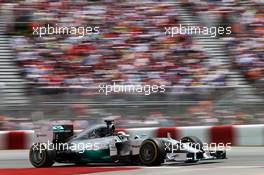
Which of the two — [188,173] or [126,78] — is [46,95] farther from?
[188,173]

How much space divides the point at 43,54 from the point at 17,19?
202 cm

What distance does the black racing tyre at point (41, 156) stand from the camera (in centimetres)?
1120

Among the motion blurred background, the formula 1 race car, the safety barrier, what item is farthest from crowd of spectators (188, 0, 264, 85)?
the formula 1 race car

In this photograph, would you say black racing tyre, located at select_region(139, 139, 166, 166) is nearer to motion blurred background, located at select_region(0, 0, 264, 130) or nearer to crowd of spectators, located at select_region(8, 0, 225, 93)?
motion blurred background, located at select_region(0, 0, 264, 130)

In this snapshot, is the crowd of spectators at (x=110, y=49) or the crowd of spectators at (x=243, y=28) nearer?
the crowd of spectators at (x=110, y=49)

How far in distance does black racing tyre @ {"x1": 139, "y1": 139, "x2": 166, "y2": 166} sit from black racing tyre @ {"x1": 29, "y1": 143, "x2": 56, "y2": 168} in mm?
1929

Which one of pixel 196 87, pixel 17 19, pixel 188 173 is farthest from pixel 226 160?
pixel 17 19

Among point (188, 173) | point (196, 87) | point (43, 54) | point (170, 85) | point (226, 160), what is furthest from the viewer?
point (43, 54)

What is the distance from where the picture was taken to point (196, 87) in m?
14.3

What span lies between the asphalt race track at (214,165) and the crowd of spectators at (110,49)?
296 cm

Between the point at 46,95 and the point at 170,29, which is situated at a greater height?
the point at 170,29

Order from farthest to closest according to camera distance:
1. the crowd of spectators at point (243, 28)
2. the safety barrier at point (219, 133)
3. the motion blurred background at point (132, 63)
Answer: the crowd of spectators at point (243, 28)
the motion blurred background at point (132, 63)
the safety barrier at point (219, 133)

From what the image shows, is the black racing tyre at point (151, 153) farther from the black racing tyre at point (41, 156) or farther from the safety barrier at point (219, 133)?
the safety barrier at point (219, 133)

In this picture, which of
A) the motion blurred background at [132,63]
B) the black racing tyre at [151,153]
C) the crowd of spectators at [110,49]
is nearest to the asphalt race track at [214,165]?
the black racing tyre at [151,153]
